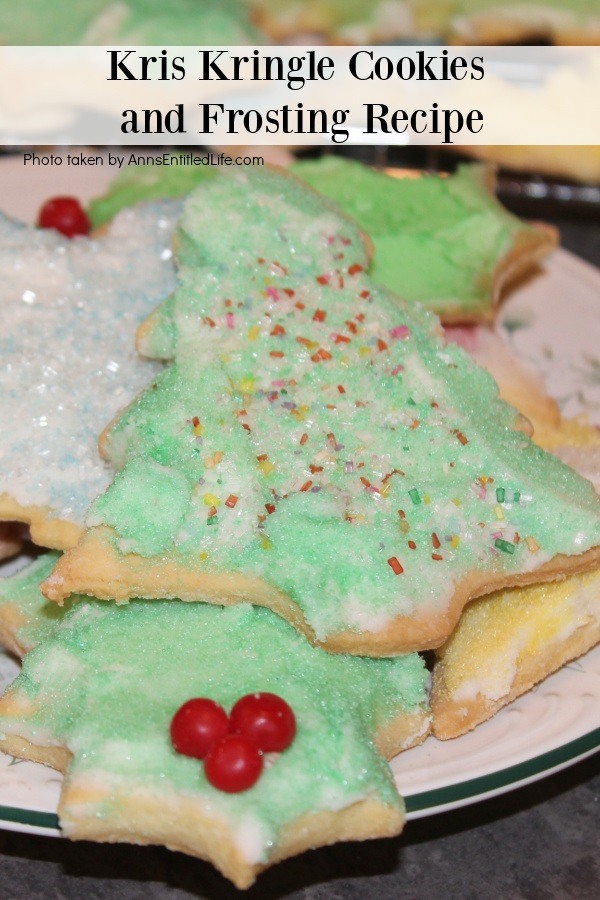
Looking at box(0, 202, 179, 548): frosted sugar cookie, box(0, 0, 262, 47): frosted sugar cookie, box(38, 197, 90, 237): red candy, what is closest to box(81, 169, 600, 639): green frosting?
box(0, 202, 179, 548): frosted sugar cookie

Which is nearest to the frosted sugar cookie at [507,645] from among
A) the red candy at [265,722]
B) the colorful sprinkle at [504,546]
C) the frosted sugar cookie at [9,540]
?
the colorful sprinkle at [504,546]

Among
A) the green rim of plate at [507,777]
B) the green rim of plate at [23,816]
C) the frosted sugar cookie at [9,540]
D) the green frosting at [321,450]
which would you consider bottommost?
the green rim of plate at [23,816]

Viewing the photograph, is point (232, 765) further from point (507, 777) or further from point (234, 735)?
point (507, 777)

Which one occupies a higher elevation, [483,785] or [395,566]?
[395,566]

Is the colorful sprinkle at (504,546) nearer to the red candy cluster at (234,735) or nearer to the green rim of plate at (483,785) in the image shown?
the green rim of plate at (483,785)

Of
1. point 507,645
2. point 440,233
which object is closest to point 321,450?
point 507,645

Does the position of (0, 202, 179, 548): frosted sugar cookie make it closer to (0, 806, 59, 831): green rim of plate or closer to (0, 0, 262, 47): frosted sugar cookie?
(0, 806, 59, 831): green rim of plate

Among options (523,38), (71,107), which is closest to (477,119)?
(523,38)
